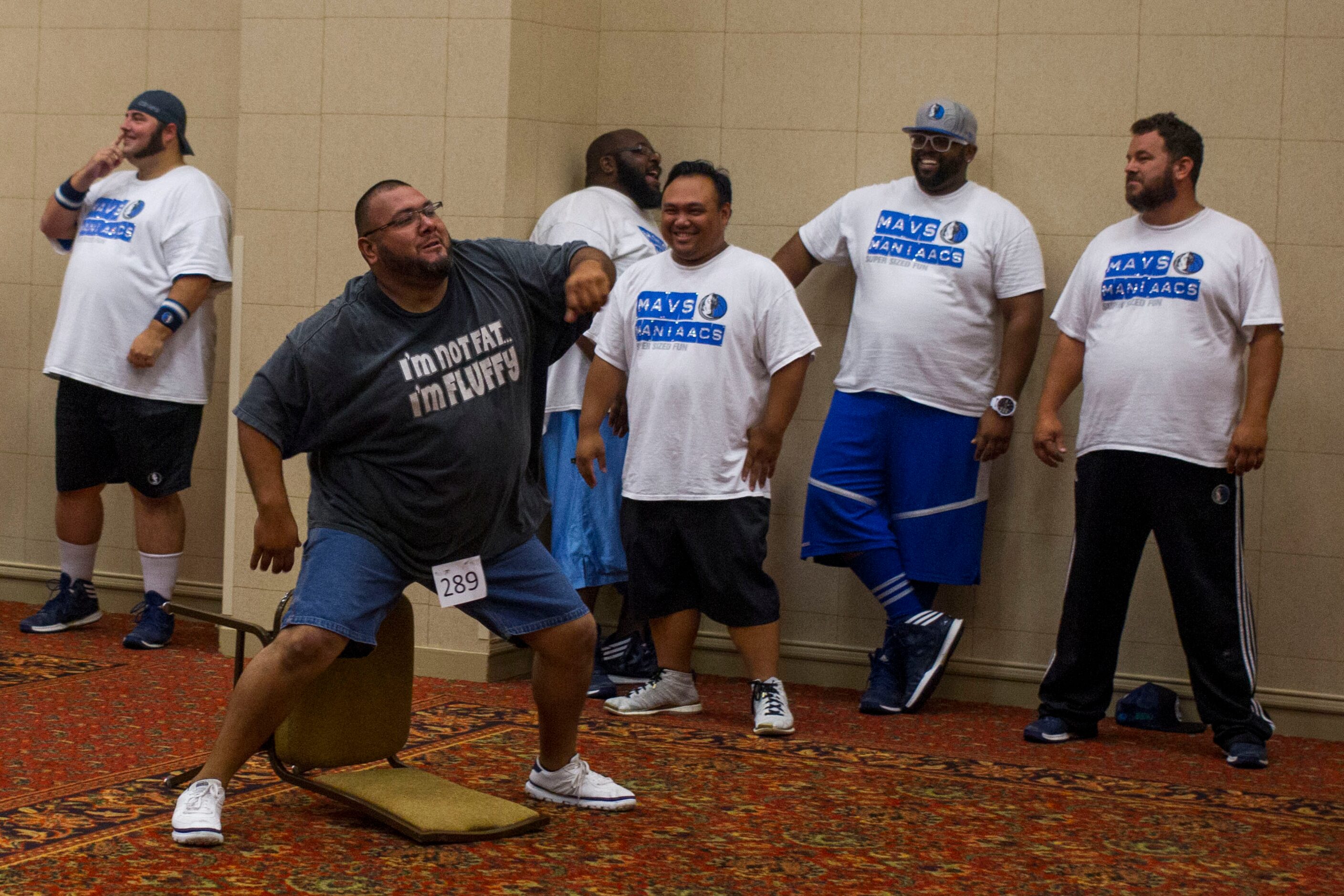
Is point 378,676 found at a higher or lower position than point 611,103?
lower

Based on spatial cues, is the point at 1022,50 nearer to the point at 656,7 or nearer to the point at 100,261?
the point at 656,7

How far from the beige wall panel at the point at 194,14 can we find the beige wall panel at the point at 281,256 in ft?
3.73

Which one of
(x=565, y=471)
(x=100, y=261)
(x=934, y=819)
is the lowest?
(x=934, y=819)

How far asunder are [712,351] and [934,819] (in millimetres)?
1645

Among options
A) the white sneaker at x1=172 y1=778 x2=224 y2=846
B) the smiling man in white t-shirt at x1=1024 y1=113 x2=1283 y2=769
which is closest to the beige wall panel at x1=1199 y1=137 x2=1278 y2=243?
the smiling man in white t-shirt at x1=1024 y1=113 x2=1283 y2=769

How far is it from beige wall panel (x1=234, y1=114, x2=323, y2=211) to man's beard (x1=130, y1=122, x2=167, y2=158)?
1.63ft

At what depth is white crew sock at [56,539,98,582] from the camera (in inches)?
233

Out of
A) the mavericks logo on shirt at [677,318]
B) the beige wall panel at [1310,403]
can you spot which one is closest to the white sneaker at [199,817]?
the mavericks logo on shirt at [677,318]

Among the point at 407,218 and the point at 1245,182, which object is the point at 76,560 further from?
the point at 1245,182

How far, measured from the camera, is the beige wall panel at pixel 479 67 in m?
5.12

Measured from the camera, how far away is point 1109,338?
4609mm

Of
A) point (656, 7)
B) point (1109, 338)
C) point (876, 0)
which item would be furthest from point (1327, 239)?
point (656, 7)

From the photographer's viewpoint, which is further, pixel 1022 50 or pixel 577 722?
pixel 1022 50

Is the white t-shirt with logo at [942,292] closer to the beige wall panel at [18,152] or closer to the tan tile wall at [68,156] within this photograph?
the tan tile wall at [68,156]
